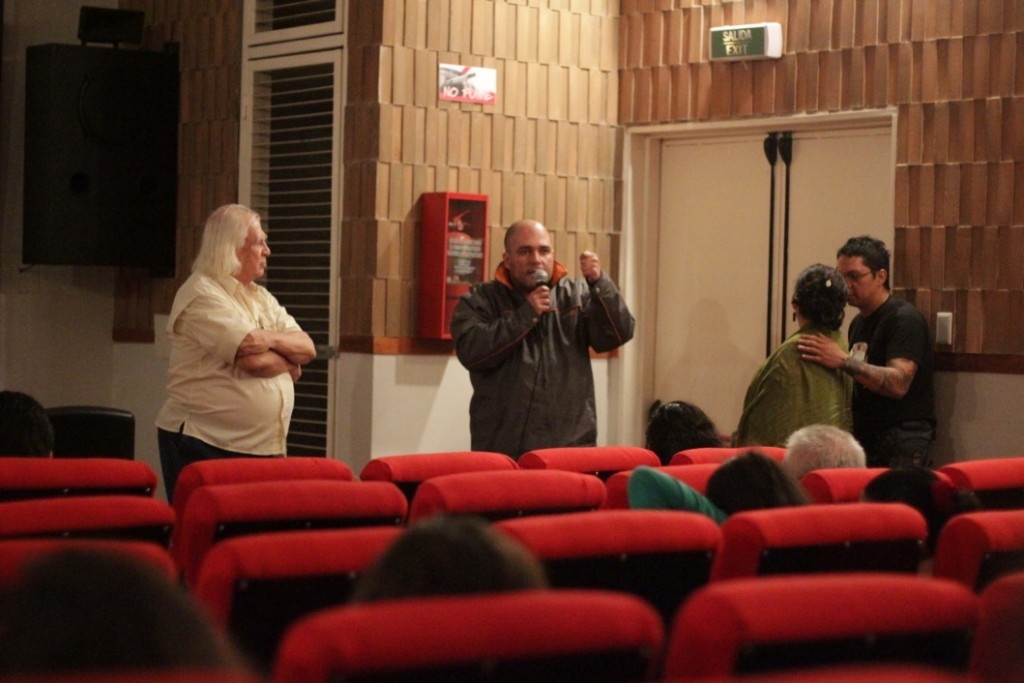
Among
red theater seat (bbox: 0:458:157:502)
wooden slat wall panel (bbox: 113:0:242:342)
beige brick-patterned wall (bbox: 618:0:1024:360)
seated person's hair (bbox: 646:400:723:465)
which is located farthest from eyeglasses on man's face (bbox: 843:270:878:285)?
red theater seat (bbox: 0:458:157:502)

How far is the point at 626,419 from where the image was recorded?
7.28 metres

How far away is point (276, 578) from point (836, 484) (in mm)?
1620

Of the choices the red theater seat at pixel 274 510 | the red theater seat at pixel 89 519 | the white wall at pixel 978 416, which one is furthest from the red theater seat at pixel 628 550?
the white wall at pixel 978 416

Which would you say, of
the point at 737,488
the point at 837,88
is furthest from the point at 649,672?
the point at 837,88

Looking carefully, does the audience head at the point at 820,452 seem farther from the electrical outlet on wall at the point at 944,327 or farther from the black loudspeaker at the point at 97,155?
the black loudspeaker at the point at 97,155

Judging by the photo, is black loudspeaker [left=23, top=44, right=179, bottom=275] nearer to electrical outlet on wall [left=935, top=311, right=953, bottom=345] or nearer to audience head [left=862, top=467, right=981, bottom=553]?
electrical outlet on wall [left=935, top=311, right=953, bottom=345]

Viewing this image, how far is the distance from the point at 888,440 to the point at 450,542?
4209mm

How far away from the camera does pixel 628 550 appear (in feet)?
8.23

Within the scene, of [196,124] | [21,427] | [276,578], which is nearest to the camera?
[276,578]

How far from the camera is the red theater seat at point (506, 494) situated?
3.09 meters

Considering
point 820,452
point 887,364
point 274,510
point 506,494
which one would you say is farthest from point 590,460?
point 887,364

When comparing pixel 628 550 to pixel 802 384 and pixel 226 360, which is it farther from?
pixel 802 384

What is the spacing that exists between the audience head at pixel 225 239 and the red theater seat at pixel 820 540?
2.55 meters

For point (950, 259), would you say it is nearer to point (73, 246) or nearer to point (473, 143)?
point (473, 143)
